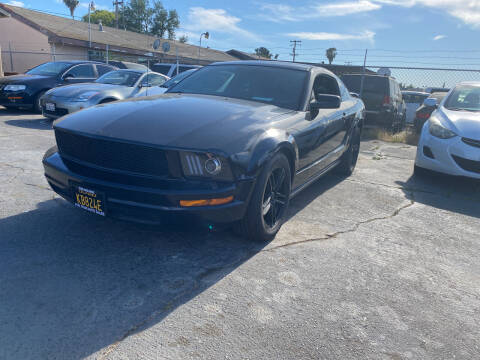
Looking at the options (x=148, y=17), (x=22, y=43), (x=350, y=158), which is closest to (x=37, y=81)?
(x=350, y=158)

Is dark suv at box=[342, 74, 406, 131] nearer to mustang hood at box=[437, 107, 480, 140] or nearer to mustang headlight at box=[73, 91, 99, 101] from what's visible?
mustang hood at box=[437, 107, 480, 140]

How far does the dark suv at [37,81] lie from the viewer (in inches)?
355

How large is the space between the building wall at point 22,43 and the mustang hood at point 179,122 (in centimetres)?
2293

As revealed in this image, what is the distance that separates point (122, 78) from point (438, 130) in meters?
6.74

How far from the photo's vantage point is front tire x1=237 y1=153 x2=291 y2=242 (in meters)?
2.78

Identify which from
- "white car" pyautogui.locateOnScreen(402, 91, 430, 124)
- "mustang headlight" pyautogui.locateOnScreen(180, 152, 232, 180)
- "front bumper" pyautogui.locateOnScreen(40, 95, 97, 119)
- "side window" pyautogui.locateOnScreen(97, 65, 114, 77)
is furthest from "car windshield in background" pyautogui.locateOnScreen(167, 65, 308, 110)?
"white car" pyautogui.locateOnScreen(402, 91, 430, 124)

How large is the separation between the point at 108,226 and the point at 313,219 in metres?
1.94

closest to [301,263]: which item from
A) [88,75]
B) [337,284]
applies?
[337,284]

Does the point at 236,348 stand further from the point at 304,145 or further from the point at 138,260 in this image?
the point at 304,145

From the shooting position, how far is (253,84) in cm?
389

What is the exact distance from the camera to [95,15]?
62.8 metres

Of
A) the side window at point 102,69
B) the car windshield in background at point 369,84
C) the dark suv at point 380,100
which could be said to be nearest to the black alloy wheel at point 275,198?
the dark suv at point 380,100

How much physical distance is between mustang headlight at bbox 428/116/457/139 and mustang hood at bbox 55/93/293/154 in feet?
9.75

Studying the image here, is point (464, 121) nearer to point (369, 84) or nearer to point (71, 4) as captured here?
point (369, 84)
